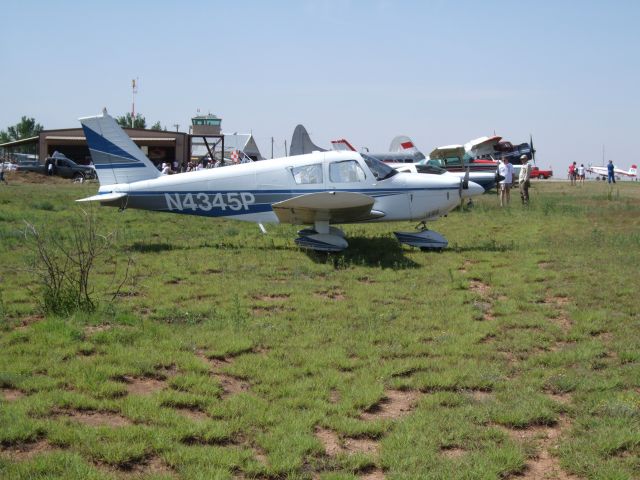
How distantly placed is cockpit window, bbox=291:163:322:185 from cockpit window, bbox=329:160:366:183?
0.75 feet

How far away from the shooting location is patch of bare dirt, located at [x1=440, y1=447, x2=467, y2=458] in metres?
4.52

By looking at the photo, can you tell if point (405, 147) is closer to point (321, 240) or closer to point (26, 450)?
point (321, 240)

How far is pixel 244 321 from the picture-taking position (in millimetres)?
7703

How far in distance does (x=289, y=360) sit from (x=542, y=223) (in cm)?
1242

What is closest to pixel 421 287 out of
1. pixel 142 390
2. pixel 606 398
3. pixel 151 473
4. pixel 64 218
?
pixel 606 398

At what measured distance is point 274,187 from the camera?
41.9 ft

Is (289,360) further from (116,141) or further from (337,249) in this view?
(116,141)

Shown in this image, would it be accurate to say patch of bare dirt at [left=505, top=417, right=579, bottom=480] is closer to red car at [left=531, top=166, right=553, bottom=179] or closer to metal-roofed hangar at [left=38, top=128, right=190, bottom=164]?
metal-roofed hangar at [left=38, top=128, right=190, bottom=164]

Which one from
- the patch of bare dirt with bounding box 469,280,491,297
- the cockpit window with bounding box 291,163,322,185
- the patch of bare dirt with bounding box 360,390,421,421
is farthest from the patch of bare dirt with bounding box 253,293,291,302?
the cockpit window with bounding box 291,163,322,185


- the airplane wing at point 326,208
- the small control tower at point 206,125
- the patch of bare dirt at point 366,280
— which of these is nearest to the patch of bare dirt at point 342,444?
the patch of bare dirt at point 366,280

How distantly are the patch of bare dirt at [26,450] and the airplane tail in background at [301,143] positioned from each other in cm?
3012

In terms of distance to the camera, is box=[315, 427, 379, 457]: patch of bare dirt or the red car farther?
the red car

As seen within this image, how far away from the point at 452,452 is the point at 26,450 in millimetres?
2796

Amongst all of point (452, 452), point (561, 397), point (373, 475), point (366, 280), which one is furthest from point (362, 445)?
point (366, 280)
